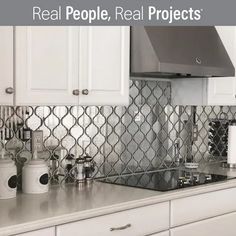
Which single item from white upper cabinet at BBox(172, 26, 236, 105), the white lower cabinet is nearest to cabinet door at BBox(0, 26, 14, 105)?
the white lower cabinet

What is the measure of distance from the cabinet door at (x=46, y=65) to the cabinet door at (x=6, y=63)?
3cm

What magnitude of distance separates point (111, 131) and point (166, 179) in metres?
0.49

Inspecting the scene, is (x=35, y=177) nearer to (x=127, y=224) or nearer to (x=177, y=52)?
(x=127, y=224)

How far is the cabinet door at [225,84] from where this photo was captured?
339 cm

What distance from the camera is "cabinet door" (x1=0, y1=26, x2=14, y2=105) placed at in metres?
2.18

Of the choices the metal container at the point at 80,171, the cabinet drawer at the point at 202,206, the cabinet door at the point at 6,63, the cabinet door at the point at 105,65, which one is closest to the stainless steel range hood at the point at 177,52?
the cabinet door at the point at 105,65

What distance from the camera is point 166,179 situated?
10.2 feet

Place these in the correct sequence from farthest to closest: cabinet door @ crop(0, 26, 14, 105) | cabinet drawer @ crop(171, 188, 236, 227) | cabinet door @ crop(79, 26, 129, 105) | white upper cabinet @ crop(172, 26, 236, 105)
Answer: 1. white upper cabinet @ crop(172, 26, 236, 105)
2. cabinet drawer @ crop(171, 188, 236, 227)
3. cabinet door @ crop(79, 26, 129, 105)
4. cabinet door @ crop(0, 26, 14, 105)

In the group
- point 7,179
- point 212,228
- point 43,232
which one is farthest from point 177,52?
point 43,232

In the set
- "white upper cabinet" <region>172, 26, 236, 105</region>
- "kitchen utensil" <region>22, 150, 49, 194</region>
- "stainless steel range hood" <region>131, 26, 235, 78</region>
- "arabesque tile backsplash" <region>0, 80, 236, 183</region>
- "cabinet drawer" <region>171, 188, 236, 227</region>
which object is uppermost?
"stainless steel range hood" <region>131, 26, 235, 78</region>

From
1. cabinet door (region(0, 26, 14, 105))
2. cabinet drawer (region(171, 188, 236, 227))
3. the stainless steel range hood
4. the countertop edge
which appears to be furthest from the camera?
the stainless steel range hood

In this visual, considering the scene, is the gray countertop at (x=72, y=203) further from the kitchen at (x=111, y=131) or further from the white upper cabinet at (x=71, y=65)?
the white upper cabinet at (x=71, y=65)

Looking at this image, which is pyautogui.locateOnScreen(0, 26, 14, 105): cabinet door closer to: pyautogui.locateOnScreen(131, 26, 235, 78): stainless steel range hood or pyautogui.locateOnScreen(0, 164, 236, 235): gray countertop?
pyautogui.locateOnScreen(0, 164, 236, 235): gray countertop

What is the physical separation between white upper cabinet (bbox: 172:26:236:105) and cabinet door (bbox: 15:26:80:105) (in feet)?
3.95
